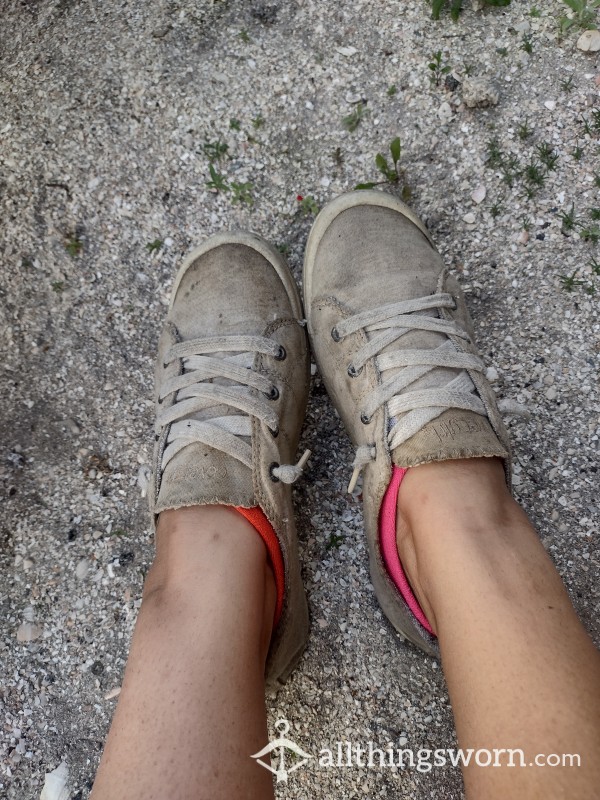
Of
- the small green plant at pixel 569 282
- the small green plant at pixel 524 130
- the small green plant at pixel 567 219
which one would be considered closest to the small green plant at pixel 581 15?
the small green plant at pixel 524 130

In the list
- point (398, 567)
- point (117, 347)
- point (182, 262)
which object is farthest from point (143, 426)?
point (398, 567)

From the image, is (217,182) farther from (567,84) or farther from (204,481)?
(567,84)

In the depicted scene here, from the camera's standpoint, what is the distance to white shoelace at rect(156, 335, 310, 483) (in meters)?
1.85

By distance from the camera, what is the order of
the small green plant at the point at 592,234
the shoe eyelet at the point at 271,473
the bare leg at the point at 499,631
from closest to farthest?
the bare leg at the point at 499,631 < the shoe eyelet at the point at 271,473 < the small green plant at the point at 592,234

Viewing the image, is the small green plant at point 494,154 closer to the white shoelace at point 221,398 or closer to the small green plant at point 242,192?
the small green plant at point 242,192

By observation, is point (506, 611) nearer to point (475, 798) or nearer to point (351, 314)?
point (475, 798)

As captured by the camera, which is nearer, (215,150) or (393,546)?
(393,546)

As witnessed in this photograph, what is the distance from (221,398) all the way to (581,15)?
6.10ft

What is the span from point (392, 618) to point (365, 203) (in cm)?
139

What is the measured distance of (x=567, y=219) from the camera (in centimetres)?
215

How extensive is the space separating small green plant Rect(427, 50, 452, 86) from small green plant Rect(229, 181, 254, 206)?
0.77 metres

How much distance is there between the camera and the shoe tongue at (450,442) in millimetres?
1699

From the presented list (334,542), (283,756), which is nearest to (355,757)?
(283,756)

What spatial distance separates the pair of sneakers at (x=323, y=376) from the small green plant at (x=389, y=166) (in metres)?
0.10
